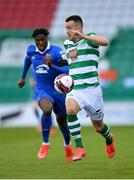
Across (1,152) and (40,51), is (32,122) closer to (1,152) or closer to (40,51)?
(1,152)

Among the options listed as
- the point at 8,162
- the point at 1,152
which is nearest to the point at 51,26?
the point at 1,152

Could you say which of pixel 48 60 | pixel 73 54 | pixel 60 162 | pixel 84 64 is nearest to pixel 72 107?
pixel 84 64

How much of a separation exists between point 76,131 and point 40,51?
6.50ft

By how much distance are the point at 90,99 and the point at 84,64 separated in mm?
523

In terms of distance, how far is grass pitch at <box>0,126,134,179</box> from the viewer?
900 cm

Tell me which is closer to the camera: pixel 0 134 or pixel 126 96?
pixel 0 134

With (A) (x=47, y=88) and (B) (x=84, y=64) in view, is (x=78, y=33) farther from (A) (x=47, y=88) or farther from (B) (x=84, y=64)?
(A) (x=47, y=88)

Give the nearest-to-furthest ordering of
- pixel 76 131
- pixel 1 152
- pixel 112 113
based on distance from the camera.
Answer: pixel 76 131 → pixel 1 152 → pixel 112 113

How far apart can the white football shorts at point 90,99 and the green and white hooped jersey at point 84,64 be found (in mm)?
88

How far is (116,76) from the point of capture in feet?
80.1

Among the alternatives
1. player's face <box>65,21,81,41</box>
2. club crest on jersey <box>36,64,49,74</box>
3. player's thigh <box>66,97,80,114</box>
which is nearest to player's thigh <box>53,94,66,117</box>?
club crest on jersey <box>36,64,49,74</box>

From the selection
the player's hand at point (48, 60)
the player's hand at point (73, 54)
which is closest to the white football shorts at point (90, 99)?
the player's hand at point (73, 54)

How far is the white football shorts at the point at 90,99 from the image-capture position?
10.2 m

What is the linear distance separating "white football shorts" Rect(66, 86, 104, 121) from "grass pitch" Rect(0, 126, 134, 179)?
0.80 meters
